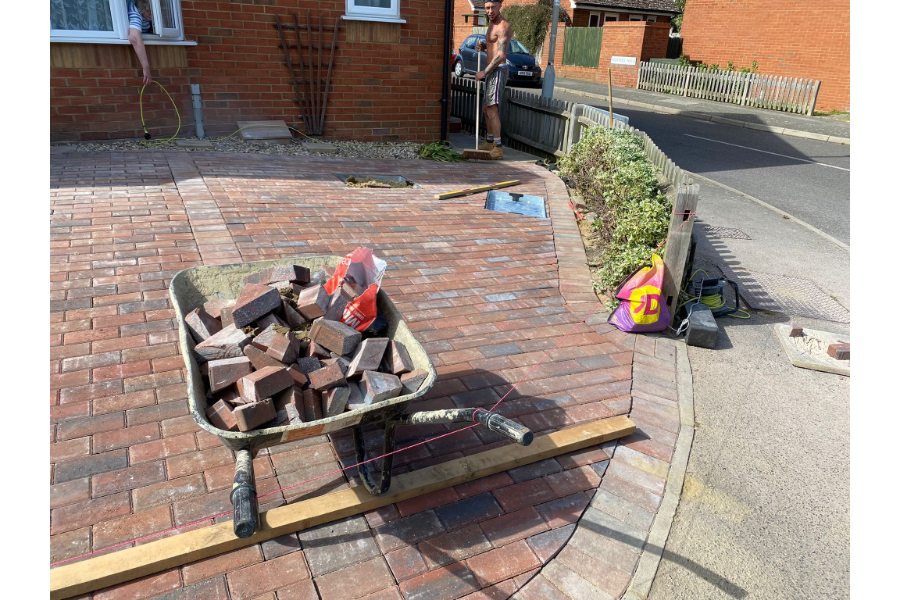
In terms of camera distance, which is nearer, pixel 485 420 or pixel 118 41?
pixel 485 420

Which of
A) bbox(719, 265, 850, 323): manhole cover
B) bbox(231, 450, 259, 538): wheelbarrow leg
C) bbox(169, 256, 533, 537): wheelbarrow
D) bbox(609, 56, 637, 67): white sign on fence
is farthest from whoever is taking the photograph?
bbox(609, 56, 637, 67): white sign on fence

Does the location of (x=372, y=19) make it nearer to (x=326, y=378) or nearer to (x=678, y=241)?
(x=678, y=241)

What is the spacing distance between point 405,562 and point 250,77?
9169mm

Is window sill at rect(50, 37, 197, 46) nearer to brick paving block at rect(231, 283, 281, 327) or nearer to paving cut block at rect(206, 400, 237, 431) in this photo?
brick paving block at rect(231, 283, 281, 327)

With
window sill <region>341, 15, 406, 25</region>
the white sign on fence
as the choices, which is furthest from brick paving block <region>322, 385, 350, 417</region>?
the white sign on fence

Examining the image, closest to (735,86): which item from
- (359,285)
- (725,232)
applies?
(725,232)

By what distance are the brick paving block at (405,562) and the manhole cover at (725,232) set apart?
6.90 meters

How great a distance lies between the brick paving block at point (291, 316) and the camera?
3.14 metres

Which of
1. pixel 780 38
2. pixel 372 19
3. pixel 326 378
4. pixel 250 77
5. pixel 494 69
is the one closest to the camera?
pixel 326 378

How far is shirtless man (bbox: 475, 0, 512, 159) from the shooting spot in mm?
9922

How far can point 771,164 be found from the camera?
42.8 feet

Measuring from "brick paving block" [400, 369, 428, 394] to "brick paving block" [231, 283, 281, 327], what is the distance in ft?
2.72

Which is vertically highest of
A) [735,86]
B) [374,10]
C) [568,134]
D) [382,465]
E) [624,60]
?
[624,60]

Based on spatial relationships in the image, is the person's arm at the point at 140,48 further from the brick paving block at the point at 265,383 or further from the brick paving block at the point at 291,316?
the brick paving block at the point at 265,383
